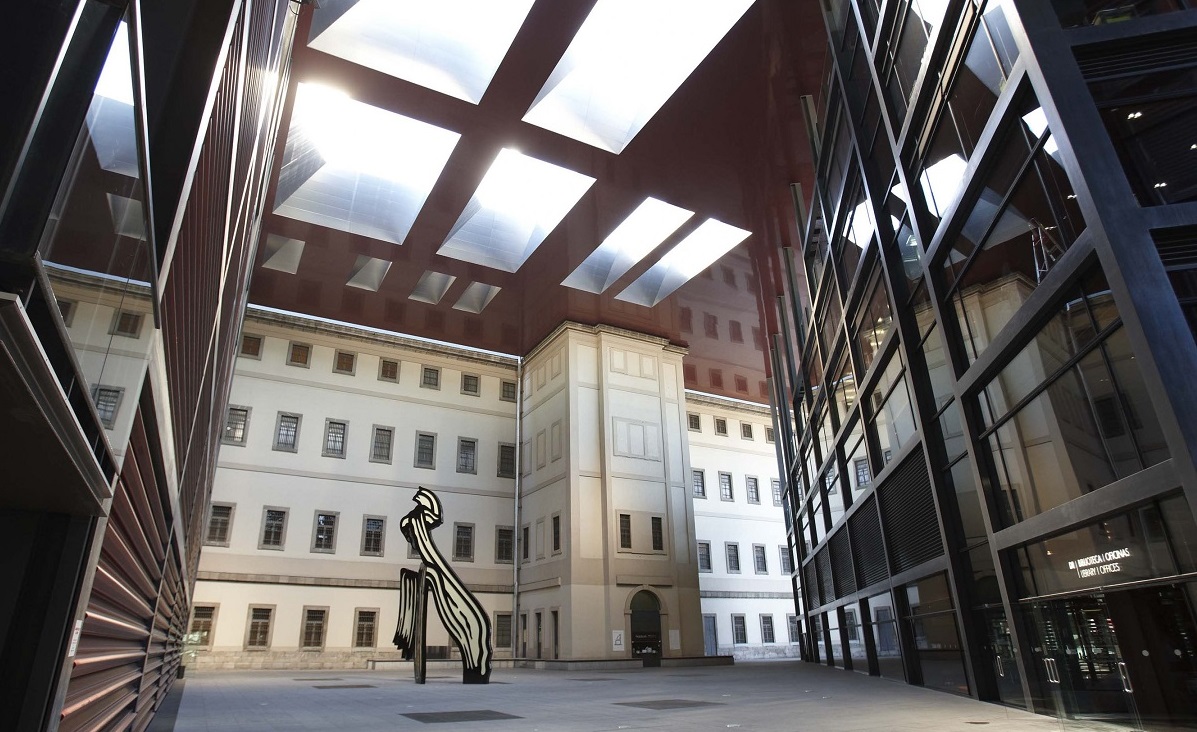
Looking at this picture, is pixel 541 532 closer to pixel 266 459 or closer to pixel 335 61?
pixel 266 459

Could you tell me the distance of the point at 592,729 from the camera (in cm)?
748

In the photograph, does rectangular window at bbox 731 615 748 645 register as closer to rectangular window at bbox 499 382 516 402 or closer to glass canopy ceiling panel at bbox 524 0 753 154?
rectangular window at bbox 499 382 516 402

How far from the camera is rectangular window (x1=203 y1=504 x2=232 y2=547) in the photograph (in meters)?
26.8

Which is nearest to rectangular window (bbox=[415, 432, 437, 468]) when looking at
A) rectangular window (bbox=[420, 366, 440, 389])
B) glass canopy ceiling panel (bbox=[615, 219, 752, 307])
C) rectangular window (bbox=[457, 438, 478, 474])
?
rectangular window (bbox=[457, 438, 478, 474])

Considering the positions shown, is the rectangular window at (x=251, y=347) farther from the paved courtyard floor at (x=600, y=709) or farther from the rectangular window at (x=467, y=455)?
the paved courtyard floor at (x=600, y=709)

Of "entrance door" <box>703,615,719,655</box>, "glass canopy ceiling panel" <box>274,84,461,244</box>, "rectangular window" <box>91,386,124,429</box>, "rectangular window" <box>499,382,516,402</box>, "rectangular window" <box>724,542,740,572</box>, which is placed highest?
"glass canopy ceiling panel" <box>274,84,461,244</box>

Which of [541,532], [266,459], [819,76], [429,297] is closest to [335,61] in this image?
[819,76]

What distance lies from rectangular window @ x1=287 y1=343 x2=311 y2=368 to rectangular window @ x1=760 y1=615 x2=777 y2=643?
1042 inches

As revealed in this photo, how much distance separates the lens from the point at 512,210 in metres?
22.4

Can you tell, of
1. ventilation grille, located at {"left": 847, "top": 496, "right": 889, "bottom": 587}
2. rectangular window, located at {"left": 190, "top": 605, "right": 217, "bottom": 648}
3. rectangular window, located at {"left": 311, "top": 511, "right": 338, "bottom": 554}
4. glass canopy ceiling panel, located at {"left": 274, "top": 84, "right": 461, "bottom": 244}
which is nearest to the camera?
ventilation grille, located at {"left": 847, "top": 496, "right": 889, "bottom": 587}

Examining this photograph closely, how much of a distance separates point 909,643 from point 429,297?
20.8m

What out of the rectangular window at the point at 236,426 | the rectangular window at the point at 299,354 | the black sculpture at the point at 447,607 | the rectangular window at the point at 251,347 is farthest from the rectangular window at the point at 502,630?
the rectangular window at the point at 251,347

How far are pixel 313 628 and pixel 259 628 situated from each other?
194 centimetres

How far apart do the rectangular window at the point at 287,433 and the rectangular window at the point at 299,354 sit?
91.6 inches
